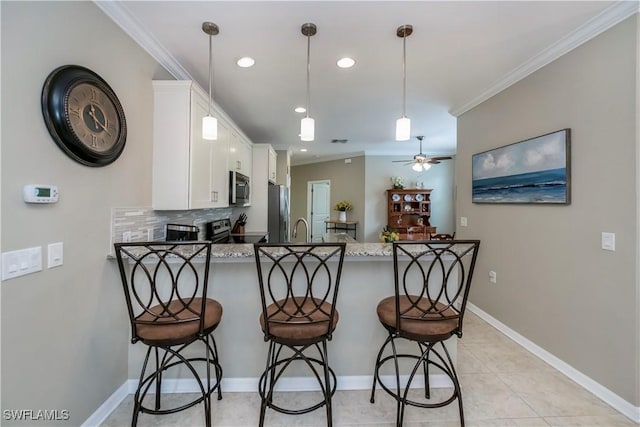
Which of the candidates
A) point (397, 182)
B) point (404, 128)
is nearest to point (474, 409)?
point (404, 128)

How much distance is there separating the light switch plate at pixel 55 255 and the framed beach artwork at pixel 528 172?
11.0 ft

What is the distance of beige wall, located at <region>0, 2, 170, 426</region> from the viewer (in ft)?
3.98

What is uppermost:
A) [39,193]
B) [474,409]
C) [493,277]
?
[39,193]

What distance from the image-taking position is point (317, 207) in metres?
8.48

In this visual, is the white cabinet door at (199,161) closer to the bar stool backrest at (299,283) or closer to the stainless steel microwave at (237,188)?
the stainless steel microwave at (237,188)

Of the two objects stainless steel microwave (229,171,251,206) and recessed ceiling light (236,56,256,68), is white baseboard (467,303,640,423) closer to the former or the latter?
stainless steel microwave (229,171,251,206)

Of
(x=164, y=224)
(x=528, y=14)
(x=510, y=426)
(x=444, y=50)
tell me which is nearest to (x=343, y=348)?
(x=510, y=426)

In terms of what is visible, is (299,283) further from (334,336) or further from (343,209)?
(343,209)

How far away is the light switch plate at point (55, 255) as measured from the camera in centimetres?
138

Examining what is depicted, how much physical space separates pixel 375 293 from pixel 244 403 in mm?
1138

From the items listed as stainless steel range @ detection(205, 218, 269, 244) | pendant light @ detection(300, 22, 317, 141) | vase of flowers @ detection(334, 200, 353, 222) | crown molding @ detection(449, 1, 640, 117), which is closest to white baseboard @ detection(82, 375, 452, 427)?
stainless steel range @ detection(205, 218, 269, 244)

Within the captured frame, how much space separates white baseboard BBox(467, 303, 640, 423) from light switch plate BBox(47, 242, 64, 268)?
339cm

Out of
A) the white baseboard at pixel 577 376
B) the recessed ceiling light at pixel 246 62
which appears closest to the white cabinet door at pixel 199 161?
the recessed ceiling light at pixel 246 62

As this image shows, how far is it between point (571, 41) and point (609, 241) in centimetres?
149
